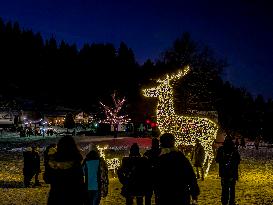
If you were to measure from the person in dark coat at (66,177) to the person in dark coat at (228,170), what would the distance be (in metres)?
5.24

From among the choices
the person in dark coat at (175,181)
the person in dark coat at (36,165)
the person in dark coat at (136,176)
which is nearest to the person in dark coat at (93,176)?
Result: the person in dark coat at (136,176)

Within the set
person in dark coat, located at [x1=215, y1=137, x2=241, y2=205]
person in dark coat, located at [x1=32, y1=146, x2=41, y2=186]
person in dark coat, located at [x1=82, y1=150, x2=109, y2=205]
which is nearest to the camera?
person in dark coat, located at [x1=82, y1=150, x2=109, y2=205]

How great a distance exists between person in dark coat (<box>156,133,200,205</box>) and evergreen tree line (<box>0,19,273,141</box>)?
1513 inches

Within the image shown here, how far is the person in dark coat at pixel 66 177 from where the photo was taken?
6.85 m

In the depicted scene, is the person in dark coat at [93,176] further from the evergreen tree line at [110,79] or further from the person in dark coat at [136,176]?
the evergreen tree line at [110,79]

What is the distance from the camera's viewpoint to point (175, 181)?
6.89 meters

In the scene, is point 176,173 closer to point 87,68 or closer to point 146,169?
point 146,169

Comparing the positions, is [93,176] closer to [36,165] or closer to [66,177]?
[66,177]

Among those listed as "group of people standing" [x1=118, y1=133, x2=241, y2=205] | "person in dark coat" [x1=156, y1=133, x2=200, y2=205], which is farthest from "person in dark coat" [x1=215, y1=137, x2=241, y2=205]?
"person in dark coat" [x1=156, y1=133, x2=200, y2=205]

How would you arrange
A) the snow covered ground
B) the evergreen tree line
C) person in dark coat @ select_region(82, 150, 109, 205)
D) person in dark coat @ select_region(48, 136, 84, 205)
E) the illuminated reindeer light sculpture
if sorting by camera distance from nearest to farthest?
1. person in dark coat @ select_region(48, 136, 84, 205)
2. person in dark coat @ select_region(82, 150, 109, 205)
3. the snow covered ground
4. the illuminated reindeer light sculpture
5. the evergreen tree line

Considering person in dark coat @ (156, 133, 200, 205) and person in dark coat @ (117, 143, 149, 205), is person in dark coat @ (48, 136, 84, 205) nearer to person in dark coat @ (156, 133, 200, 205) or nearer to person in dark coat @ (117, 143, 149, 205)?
person in dark coat @ (156, 133, 200, 205)

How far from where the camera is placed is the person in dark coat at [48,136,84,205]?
6852 millimetres

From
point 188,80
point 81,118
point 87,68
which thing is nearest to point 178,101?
point 188,80

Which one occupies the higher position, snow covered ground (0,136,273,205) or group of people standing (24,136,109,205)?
group of people standing (24,136,109,205)
